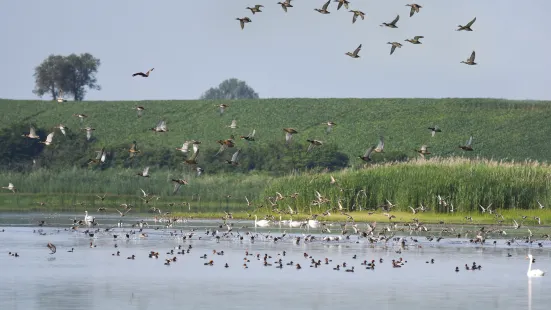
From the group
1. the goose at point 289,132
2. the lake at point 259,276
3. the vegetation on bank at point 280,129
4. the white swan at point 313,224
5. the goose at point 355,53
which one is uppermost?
the vegetation on bank at point 280,129

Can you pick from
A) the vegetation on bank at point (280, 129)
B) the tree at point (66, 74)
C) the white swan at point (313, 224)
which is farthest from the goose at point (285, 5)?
the tree at point (66, 74)

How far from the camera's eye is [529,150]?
401 feet

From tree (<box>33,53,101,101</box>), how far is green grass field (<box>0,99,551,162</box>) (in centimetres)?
1727

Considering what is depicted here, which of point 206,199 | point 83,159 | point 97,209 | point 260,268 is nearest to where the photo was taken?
point 260,268

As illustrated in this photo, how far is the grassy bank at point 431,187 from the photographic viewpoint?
54312 mm

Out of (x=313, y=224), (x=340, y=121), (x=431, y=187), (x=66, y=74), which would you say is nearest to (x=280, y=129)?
(x=340, y=121)

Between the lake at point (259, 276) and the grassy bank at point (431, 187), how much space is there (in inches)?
459

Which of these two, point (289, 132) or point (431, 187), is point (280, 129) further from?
point (289, 132)

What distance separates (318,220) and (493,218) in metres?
7.55

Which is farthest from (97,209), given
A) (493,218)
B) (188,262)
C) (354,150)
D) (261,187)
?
(354,150)

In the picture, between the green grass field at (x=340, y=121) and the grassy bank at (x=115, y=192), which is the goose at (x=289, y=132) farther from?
the green grass field at (x=340, y=121)

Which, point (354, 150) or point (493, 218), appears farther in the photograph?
point (354, 150)

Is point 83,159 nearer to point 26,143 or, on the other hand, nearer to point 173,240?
point 26,143

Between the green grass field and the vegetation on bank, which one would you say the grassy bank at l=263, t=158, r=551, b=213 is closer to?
the vegetation on bank
